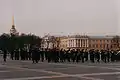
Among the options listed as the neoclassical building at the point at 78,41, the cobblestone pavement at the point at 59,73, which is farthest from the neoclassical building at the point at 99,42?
the cobblestone pavement at the point at 59,73

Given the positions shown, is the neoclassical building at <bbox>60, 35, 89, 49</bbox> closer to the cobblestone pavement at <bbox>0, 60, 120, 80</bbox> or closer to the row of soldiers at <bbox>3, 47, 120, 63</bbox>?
the row of soldiers at <bbox>3, 47, 120, 63</bbox>

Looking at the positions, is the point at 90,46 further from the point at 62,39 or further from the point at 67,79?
the point at 67,79

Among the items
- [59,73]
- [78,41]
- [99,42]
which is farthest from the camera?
[99,42]

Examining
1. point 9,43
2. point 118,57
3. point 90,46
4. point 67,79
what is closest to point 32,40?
point 9,43

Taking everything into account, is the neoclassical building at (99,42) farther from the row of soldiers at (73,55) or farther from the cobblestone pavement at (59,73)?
the cobblestone pavement at (59,73)

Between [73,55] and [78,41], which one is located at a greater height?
[78,41]

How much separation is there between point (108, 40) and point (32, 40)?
34589mm

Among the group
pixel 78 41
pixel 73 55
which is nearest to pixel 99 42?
pixel 78 41

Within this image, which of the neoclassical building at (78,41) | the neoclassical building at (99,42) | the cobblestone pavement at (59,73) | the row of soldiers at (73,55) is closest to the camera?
the cobblestone pavement at (59,73)

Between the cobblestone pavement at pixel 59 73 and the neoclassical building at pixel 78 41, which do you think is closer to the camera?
the cobblestone pavement at pixel 59 73

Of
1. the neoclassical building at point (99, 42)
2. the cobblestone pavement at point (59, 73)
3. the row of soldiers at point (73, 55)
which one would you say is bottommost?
the cobblestone pavement at point (59, 73)

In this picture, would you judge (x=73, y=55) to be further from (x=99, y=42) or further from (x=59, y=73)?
(x=99, y=42)

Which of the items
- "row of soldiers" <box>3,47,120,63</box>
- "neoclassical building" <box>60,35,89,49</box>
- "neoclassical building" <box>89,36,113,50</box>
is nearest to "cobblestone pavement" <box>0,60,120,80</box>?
"row of soldiers" <box>3,47,120,63</box>

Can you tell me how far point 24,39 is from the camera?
319 feet
